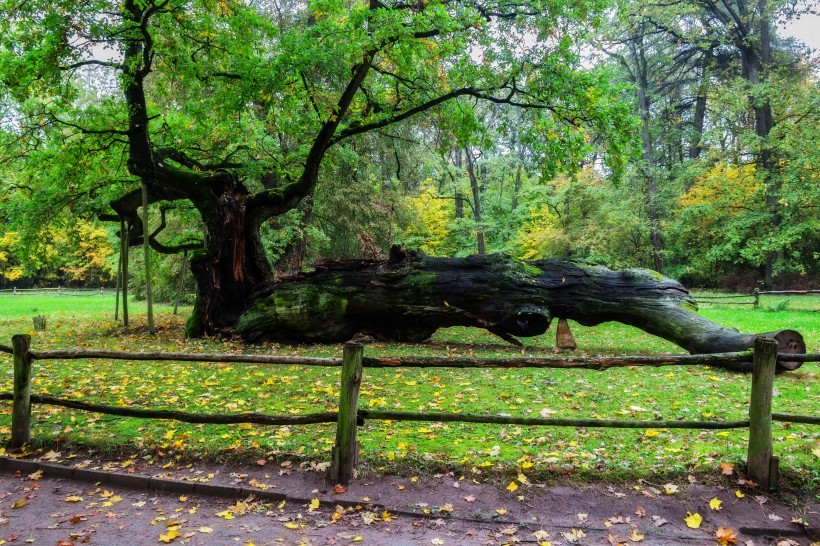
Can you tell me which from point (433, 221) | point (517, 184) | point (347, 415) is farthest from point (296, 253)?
point (517, 184)

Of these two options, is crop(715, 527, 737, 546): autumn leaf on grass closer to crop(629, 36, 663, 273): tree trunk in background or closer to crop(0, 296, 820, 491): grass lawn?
crop(0, 296, 820, 491): grass lawn

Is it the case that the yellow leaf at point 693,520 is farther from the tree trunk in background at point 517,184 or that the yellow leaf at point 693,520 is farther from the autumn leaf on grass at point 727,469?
the tree trunk in background at point 517,184

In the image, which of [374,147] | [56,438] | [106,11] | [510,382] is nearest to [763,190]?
[374,147]

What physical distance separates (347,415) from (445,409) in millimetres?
2142

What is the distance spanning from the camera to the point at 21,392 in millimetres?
4973

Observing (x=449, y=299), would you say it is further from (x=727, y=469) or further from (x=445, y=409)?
(x=727, y=469)

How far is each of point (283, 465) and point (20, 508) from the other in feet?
6.58

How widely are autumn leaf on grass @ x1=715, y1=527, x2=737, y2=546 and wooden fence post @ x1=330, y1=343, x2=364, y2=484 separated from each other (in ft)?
8.86

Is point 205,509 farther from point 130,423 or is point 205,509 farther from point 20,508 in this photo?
point 130,423

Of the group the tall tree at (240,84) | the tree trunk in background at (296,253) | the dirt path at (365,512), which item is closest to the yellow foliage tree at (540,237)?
the tree trunk in background at (296,253)

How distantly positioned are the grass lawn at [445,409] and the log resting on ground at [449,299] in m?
0.71

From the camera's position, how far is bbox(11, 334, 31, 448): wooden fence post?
16.2ft

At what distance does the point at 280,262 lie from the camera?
2091 centimetres

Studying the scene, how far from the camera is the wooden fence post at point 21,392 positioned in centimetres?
494
